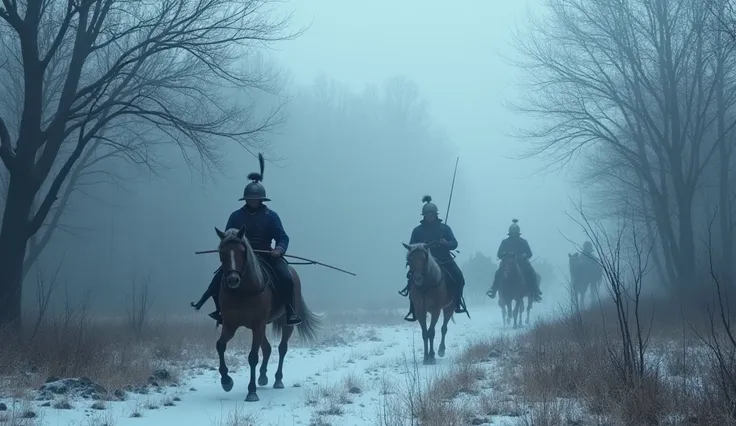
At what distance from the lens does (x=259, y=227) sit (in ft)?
35.3

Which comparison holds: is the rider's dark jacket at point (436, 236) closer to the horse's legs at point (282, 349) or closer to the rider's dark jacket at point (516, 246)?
the horse's legs at point (282, 349)

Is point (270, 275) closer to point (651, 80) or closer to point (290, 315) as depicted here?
point (290, 315)

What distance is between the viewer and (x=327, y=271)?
56062mm

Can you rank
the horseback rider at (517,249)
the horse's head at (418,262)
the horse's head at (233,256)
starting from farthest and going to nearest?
the horseback rider at (517,249), the horse's head at (418,262), the horse's head at (233,256)

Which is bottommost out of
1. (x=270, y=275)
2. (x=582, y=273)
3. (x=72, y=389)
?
(x=72, y=389)

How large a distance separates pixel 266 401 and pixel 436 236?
691 cm

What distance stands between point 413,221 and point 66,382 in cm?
5901

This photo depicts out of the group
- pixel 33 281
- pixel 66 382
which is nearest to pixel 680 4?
pixel 66 382

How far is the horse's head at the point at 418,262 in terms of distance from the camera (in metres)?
13.8

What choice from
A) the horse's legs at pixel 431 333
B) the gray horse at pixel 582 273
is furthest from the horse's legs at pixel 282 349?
the gray horse at pixel 582 273

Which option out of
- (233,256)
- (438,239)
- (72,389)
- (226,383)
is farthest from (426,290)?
(72,389)

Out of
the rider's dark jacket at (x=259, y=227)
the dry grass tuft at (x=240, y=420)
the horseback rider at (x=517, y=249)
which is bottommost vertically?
the dry grass tuft at (x=240, y=420)

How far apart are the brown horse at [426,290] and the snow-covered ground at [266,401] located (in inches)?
26.2

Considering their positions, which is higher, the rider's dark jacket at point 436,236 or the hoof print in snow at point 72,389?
the rider's dark jacket at point 436,236
